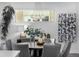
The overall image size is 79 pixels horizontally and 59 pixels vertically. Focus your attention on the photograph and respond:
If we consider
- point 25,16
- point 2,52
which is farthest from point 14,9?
point 2,52

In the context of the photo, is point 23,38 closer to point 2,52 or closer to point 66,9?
point 2,52

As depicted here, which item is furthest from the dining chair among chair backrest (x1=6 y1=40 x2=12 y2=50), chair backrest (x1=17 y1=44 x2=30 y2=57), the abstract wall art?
chair backrest (x1=6 y1=40 x2=12 y2=50)

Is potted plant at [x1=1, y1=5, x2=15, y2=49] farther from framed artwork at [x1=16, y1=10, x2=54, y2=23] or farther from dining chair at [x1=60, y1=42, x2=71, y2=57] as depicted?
dining chair at [x1=60, y1=42, x2=71, y2=57]

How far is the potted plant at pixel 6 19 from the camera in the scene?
135cm

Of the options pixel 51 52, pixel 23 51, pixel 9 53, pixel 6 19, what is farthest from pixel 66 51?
pixel 6 19

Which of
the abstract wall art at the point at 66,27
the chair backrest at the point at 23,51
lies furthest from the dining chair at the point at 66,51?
the chair backrest at the point at 23,51

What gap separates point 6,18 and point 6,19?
1 cm

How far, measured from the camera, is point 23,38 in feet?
4.68

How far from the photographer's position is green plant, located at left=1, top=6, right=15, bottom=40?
135 centimetres

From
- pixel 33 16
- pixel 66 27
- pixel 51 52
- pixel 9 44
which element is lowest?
pixel 51 52

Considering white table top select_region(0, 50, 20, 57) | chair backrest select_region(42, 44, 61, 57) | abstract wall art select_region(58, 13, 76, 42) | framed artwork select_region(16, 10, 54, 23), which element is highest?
framed artwork select_region(16, 10, 54, 23)

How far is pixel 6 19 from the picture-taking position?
145cm

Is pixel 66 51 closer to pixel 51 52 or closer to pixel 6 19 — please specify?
pixel 51 52

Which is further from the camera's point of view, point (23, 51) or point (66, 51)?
point (66, 51)
